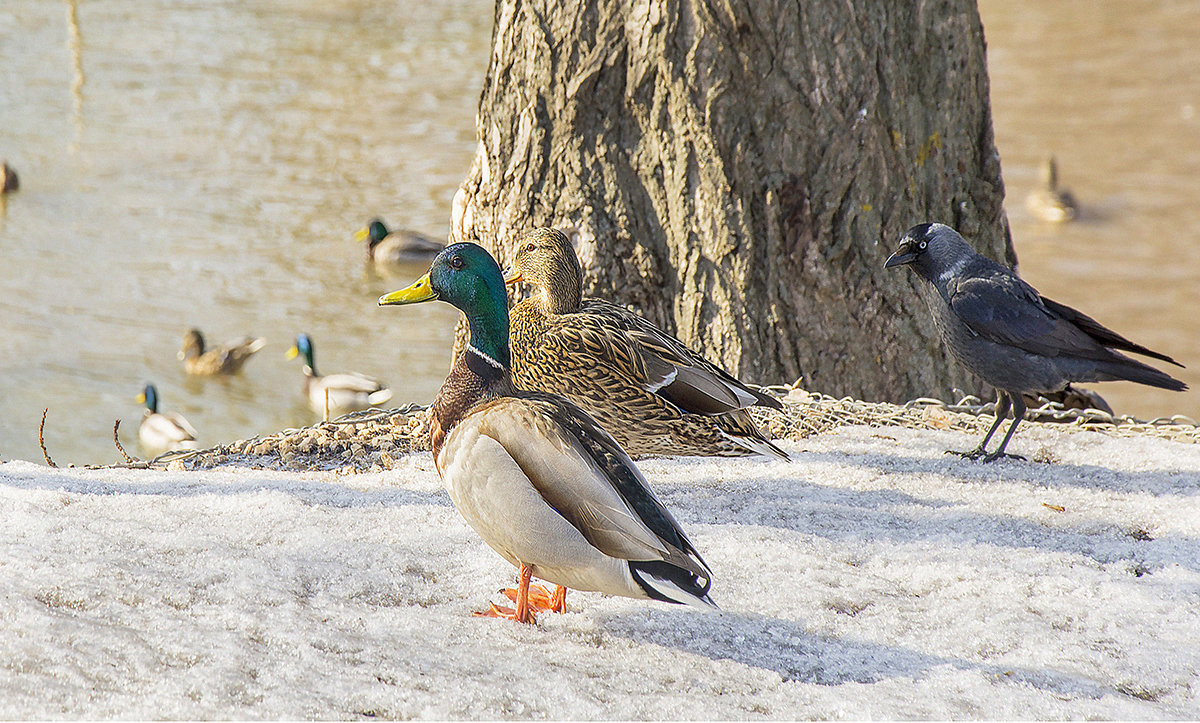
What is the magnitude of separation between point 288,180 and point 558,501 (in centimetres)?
1142

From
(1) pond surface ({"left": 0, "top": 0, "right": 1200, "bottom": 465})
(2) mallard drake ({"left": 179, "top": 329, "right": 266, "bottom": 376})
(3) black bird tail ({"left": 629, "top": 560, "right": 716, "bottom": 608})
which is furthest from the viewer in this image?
(1) pond surface ({"left": 0, "top": 0, "right": 1200, "bottom": 465})

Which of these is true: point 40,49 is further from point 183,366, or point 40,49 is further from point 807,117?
point 807,117

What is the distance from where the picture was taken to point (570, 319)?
451cm

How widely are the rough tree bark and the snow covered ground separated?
1.08m

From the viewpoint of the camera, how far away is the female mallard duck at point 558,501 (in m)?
2.90

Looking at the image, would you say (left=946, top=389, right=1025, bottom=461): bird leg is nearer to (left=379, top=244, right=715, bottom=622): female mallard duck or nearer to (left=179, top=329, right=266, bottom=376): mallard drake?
(left=379, top=244, right=715, bottom=622): female mallard duck

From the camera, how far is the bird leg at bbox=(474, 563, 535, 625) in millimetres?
3154

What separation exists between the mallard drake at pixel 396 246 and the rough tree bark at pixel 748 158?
6241 millimetres

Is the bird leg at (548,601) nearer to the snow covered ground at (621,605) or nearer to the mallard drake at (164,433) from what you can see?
the snow covered ground at (621,605)

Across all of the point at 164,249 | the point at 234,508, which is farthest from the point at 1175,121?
the point at 234,508

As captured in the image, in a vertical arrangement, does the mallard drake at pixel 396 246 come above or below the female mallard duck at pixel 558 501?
below

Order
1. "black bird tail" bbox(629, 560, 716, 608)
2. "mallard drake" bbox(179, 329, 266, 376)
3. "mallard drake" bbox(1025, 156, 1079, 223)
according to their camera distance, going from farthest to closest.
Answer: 1. "mallard drake" bbox(1025, 156, 1079, 223)
2. "mallard drake" bbox(179, 329, 266, 376)
3. "black bird tail" bbox(629, 560, 716, 608)

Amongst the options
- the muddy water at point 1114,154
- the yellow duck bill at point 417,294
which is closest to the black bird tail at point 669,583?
the yellow duck bill at point 417,294

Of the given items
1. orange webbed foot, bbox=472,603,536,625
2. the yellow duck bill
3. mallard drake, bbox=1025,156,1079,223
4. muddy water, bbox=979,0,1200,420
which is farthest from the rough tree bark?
mallard drake, bbox=1025,156,1079,223
